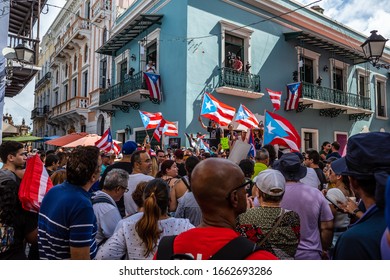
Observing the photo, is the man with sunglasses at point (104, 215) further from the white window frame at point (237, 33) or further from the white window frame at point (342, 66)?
the white window frame at point (342, 66)

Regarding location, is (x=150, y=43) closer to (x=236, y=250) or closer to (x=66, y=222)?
(x=66, y=222)

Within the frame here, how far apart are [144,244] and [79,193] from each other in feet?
1.69

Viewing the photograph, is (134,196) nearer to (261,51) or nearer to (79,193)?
(79,193)

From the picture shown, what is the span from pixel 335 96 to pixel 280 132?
10455mm

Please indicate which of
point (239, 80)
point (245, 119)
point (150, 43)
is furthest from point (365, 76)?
point (245, 119)

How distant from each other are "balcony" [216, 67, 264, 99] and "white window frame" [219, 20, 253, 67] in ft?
1.50

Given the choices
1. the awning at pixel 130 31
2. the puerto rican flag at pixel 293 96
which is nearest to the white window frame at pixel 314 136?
the puerto rican flag at pixel 293 96

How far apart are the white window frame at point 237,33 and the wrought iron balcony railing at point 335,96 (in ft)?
9.02

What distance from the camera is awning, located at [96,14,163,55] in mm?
11992

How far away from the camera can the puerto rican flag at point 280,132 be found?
5.31 m

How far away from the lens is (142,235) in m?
2.11

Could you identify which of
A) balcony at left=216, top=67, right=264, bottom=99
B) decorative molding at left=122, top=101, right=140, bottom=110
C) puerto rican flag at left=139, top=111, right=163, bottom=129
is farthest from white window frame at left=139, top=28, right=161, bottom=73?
puerto rican flag at left=139, top=111, right=163, bottom=129

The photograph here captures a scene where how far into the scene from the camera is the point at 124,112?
1444 cm
